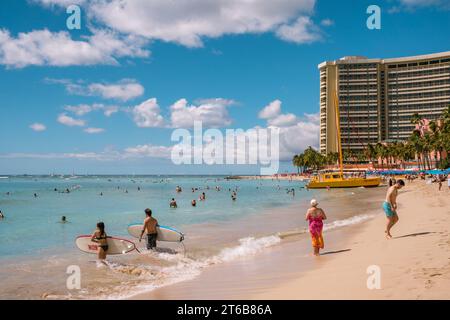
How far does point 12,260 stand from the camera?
14594 millimetres

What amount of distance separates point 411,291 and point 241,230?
51.0ft

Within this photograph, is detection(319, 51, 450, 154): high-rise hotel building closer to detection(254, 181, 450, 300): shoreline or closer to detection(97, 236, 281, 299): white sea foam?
detection(97, 236, 281, 299): white sea foam

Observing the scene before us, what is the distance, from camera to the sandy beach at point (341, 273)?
22.8ft

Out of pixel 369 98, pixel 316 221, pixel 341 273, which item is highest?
pixel 369 98

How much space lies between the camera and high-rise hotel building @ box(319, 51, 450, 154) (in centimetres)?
16738

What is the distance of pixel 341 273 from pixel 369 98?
17883 cm

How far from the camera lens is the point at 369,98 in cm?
17338

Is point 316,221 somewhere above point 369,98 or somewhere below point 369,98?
below

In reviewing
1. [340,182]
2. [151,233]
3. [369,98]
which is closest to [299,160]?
[369,98]

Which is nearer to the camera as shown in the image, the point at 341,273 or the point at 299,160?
the point at 341,273
